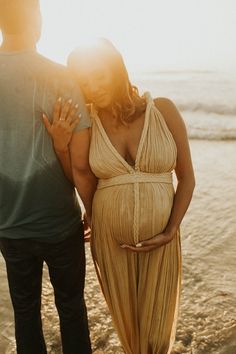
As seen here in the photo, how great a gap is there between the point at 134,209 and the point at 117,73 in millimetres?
750

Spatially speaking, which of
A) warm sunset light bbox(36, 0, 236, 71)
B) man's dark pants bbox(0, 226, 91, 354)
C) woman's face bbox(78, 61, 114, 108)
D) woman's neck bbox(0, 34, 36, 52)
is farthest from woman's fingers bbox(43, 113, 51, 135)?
warm sunset light bbox(36, 0, 236, 71)

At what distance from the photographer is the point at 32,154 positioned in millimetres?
1901

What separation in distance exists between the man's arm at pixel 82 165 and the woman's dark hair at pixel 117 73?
0.30 metres

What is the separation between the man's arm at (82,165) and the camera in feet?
6.60

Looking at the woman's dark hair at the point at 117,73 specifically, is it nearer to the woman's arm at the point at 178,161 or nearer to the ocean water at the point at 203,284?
the woman's arm at the point at 178,161

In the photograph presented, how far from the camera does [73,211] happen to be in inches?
85.5

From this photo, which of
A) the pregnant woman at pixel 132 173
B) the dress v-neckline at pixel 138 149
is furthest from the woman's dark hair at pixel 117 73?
the dress v-neckline at pixel 138 149

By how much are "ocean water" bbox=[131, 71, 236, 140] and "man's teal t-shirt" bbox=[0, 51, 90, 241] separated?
879cm

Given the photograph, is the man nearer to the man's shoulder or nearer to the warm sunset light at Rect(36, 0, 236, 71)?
the man's shoulder

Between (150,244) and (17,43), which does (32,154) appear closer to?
(17,43)

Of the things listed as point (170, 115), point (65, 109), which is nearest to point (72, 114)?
point (65, 109)

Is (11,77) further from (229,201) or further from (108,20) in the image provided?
(108,20)

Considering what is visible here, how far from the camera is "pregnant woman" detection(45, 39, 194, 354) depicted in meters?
2.14

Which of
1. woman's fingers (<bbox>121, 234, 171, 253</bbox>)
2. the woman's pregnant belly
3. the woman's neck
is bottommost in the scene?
woman's fingers (<bbox>121, 234, 171, 253</bbox>)
